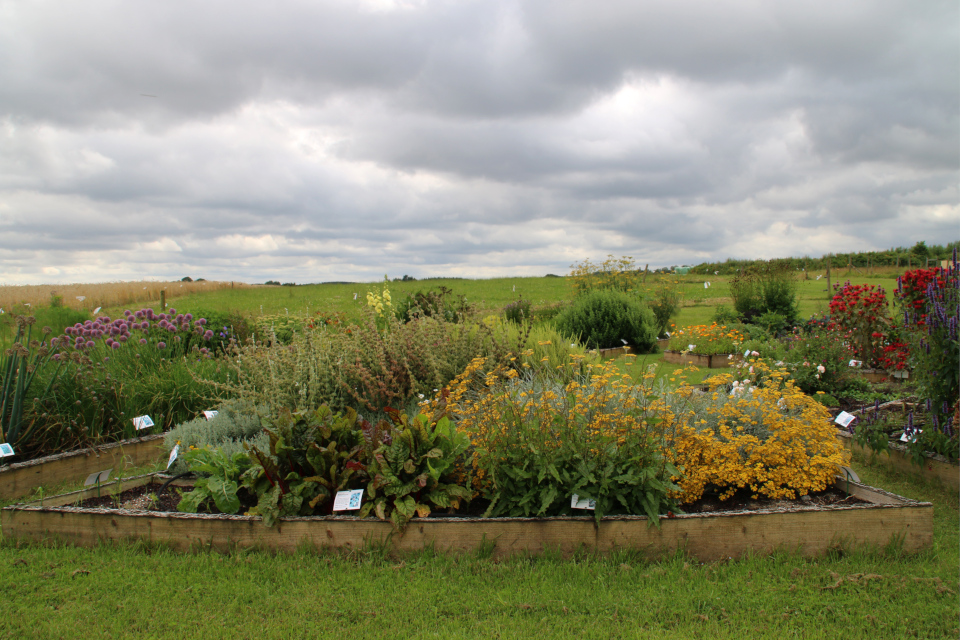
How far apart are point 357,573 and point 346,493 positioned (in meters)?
0.48

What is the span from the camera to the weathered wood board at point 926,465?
3994 mm

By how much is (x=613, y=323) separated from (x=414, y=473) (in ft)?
26.6

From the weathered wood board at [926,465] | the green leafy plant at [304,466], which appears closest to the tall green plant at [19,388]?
the green leafy plant at [304,466]

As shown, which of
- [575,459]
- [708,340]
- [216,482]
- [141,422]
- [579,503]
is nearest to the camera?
[579,503]

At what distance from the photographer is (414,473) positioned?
10.8 ft

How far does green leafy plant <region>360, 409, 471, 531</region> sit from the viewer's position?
3.14 m

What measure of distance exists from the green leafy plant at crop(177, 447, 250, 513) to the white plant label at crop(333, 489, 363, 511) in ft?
2.34

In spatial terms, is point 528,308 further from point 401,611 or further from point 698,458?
point 401,611

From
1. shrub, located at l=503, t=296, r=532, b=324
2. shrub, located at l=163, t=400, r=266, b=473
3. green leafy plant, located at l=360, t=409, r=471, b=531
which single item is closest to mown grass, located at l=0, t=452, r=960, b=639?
green leafy plant, located at l=360, t=409, r=471, b=531

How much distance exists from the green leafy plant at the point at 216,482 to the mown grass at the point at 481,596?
0.33m

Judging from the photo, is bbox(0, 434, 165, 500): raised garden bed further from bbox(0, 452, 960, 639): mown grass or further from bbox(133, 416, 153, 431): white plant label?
bbox(0, 452, 960, 639): mown grass

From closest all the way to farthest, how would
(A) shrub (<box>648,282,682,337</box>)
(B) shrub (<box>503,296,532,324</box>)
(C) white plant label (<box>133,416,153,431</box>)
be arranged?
(C) white plant label (<box>133,416,153,431</box>) → (B) shrub (<box>503,296,532,324</box>) → (A) shrub (<box>648,282,682,337</box>)

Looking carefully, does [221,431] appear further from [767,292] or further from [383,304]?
[767,292]

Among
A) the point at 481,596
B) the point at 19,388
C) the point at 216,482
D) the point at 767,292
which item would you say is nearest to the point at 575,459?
the point at 481,596
